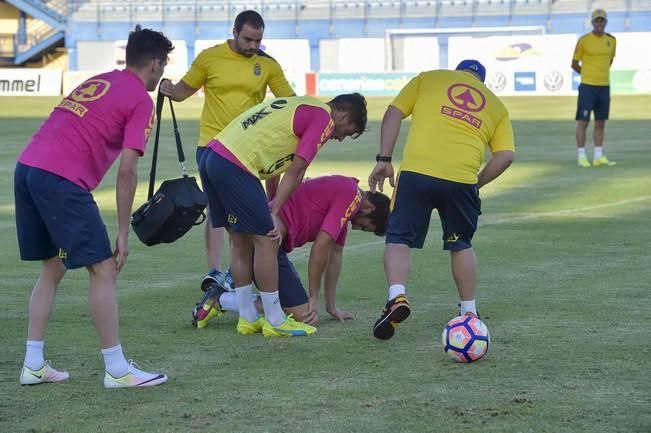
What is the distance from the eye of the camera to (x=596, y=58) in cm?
2002

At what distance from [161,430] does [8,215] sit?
9.77 metres

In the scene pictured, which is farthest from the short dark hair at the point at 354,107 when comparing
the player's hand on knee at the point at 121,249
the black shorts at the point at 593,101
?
the black shorts at the point at 593,101

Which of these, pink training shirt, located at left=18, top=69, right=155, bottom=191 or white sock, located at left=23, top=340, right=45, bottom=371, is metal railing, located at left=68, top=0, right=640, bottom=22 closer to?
pink training shirt, located at left=18, top=69, right=155, bottom=191

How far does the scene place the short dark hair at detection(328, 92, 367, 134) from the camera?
7578mm

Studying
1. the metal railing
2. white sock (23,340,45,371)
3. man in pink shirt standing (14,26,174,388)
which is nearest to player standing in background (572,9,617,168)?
man in pink shirt standing (14,26,174,388)

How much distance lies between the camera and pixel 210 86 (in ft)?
31.2

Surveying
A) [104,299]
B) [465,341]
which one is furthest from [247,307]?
[104,299]

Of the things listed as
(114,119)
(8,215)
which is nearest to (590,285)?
(114,119)

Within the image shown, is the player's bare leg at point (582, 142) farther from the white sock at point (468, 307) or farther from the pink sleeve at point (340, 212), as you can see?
the white sock at point (468, 307)

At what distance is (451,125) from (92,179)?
2350 millimetres

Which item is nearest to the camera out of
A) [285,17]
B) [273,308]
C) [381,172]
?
[381,172]

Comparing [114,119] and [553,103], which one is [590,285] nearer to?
[114,119]

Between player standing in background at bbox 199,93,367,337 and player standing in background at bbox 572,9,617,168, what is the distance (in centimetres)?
1290

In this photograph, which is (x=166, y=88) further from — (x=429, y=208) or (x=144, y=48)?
(x=144, y=48)
